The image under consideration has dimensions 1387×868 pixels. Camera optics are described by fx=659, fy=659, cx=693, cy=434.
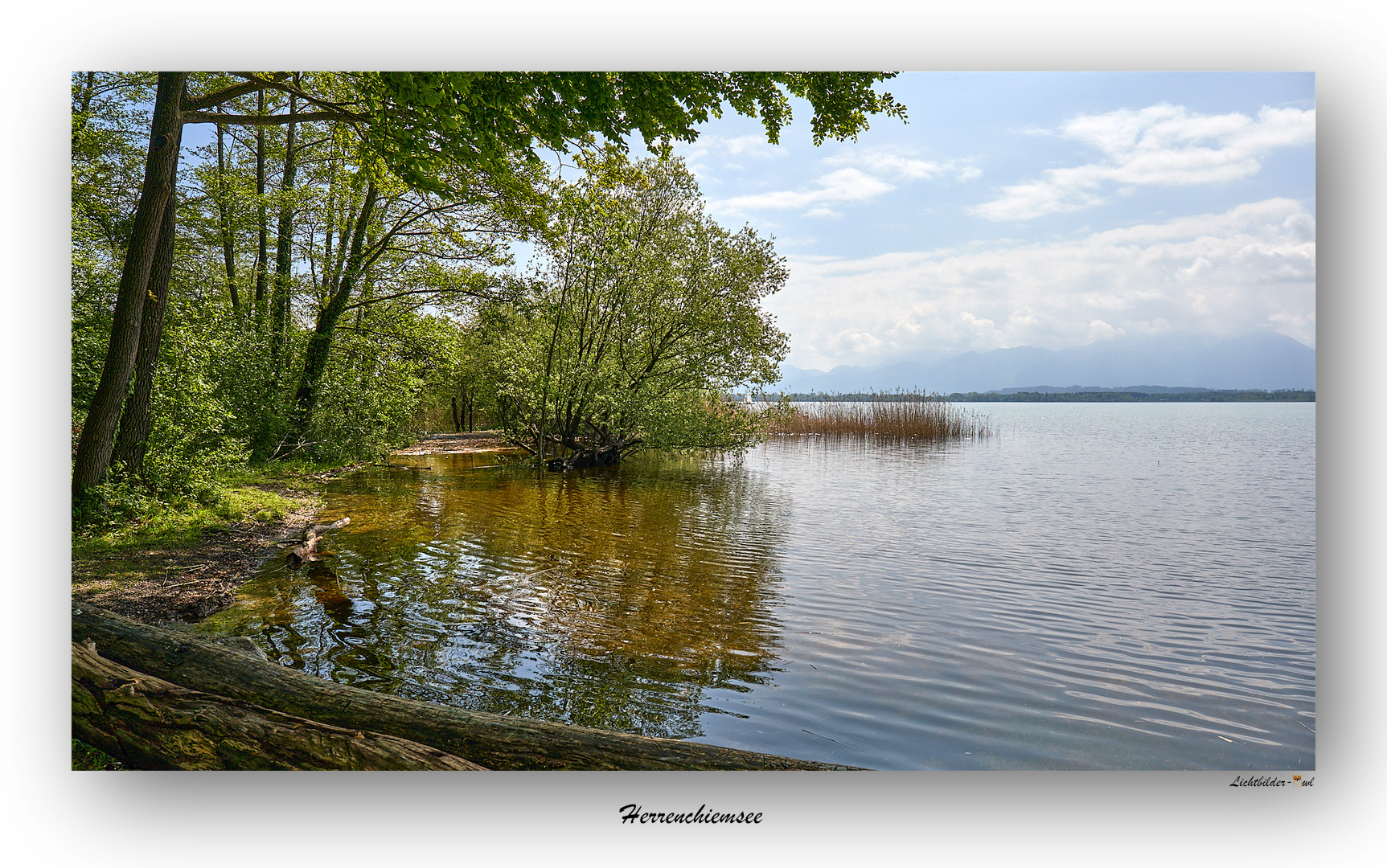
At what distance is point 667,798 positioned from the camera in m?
3.44

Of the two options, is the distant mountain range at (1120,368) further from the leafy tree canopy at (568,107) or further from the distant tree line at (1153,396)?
the leafy tree canopy at (568,107)

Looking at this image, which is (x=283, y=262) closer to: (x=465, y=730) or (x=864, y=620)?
(x=465, y=730)

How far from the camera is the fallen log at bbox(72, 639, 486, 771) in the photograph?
125 inches

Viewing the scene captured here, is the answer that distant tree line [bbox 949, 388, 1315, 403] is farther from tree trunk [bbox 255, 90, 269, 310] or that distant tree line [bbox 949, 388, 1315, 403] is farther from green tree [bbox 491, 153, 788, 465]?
tree trunk [bbox 255, 90, 269, 310]

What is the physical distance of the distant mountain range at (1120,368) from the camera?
460 cm

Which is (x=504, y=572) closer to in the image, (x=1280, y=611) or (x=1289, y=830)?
(x=1289, y=830)

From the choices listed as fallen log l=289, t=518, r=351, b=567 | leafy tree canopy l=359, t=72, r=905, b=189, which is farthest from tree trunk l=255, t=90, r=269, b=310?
leafy tree canopy l=359, t=72, r=905, b=189

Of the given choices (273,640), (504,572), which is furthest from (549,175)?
(273,640)

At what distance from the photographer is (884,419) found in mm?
22641

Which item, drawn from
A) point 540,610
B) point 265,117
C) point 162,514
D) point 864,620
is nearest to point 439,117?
point 265,117

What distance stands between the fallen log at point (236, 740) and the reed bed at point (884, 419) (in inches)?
706

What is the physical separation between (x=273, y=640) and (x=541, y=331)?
13.4m

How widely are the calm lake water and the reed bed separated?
1042 cm

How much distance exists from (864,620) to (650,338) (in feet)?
43.0
